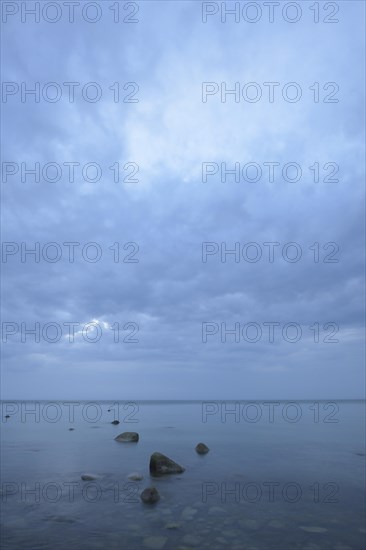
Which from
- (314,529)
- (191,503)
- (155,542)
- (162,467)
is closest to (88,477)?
(162,467)

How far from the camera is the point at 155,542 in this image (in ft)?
42.5

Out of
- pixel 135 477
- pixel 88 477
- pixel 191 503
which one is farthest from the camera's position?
pixel 88 477

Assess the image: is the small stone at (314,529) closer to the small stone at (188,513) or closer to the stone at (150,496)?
the small stone at (188,513)

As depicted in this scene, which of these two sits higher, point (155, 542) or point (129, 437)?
point (155, 542)

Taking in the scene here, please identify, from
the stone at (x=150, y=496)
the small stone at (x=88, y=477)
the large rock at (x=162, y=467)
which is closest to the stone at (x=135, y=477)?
the large rock at (x=162, y=467)

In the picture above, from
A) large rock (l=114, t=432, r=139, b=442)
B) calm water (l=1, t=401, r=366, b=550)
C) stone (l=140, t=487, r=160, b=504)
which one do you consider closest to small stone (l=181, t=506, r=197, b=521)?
calm water (l=1, t=401, r=366, b=550)

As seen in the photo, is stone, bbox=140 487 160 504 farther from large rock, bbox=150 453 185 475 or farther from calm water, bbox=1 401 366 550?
large rock, bbox=150 453 185 475

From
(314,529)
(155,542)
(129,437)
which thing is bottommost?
(129,437)

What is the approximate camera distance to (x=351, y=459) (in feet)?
103

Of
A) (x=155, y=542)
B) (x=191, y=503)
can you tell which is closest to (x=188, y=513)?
(x=191, y=503)

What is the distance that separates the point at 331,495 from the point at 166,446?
23798 mm

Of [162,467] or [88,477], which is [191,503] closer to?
[162,467]

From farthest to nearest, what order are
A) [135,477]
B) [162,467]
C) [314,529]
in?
[162,467]
[135,477]
[314,529]

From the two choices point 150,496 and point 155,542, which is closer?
point 155,542
